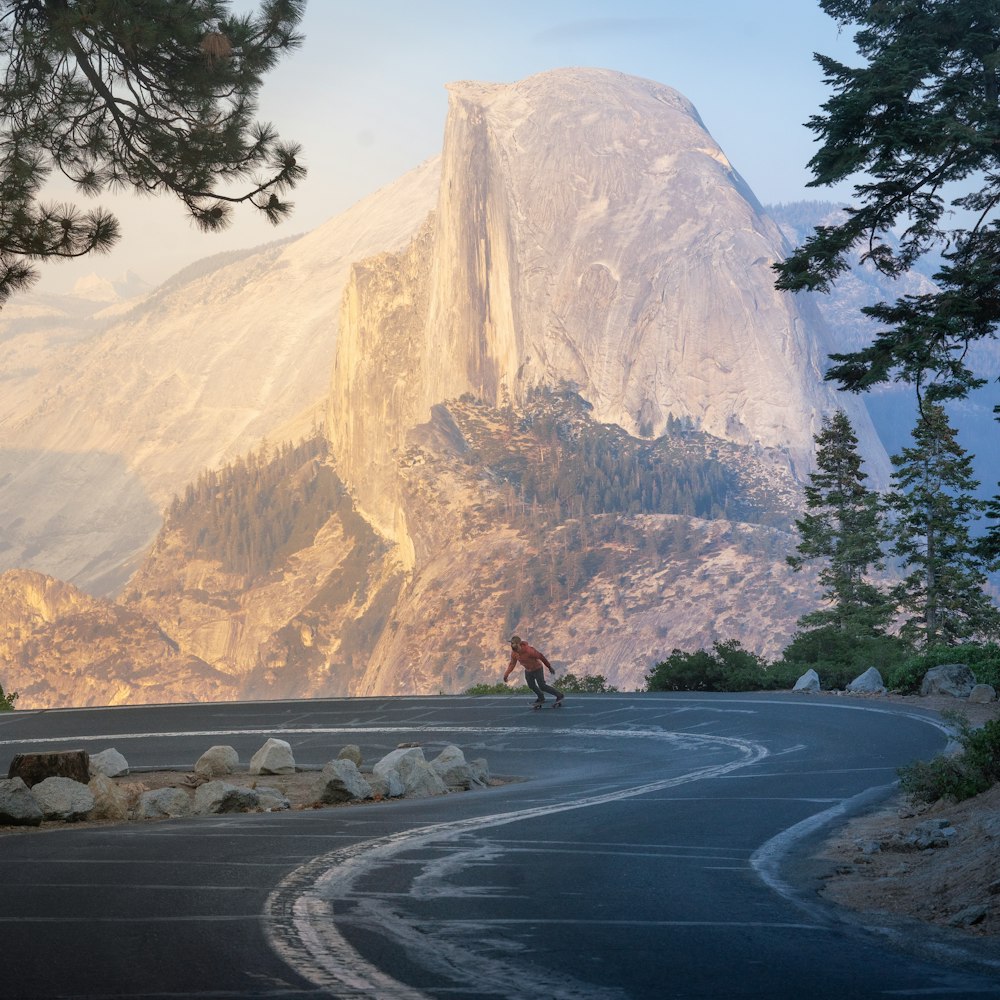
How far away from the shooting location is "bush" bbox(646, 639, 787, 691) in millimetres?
33594

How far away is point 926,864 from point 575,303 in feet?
458

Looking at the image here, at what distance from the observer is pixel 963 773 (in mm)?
11406

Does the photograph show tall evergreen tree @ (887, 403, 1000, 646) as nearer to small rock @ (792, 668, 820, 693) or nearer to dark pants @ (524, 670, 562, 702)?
small rock @ (792, 668, 820, 693)

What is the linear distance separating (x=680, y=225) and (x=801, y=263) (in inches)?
5568

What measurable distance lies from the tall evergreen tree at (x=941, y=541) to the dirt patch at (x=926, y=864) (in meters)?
34.5

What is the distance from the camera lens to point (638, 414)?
477 feet

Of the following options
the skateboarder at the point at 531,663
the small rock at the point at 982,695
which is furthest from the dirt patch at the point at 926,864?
the skateboarder at the point at 531,663

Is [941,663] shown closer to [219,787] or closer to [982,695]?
[982,695]

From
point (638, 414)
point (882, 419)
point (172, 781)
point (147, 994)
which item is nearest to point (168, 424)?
point (638, 414)

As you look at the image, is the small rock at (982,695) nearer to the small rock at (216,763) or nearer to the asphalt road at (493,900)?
the asphalt road at (493,900)

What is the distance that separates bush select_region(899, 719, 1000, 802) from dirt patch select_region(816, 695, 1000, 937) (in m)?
0.16

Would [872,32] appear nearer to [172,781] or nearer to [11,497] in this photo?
[172,781]

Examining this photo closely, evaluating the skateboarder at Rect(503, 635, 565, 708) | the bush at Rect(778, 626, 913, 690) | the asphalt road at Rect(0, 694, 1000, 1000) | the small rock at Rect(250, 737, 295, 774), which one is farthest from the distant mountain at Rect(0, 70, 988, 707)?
the asphalt road at Rect(0, 694, 1000, 1000)

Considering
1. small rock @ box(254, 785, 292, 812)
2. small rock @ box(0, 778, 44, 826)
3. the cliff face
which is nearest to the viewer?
small rock @ box(0, 778, 44, 826)
